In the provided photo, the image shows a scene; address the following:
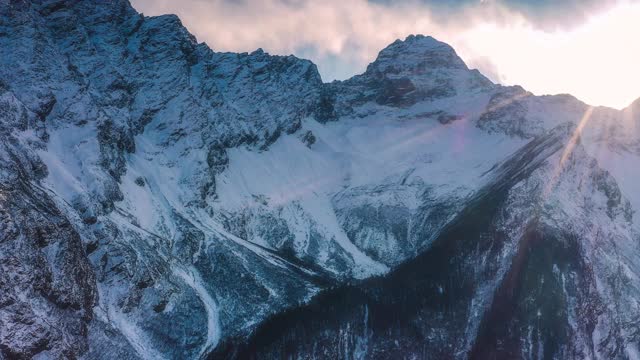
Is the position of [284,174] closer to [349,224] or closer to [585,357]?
[349,224]

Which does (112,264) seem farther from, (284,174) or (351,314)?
(284,174)

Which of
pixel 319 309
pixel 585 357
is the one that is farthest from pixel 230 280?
pixel 585 357

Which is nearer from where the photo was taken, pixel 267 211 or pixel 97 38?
pixel 267 211

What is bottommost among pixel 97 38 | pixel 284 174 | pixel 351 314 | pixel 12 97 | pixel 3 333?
pixel 351 314

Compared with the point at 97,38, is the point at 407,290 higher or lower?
lower

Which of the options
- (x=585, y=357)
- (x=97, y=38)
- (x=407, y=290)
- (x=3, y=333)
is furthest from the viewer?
(x=97, y=38)

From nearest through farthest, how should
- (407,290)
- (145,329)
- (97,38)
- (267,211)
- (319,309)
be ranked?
(145,329) → (319,309) → (407,290) → (267,211) → (97,38)

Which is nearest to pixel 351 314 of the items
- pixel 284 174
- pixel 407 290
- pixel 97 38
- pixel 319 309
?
pixel 319 309
